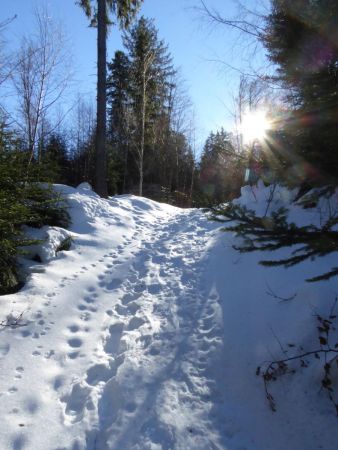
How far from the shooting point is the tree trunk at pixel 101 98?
1175 cm

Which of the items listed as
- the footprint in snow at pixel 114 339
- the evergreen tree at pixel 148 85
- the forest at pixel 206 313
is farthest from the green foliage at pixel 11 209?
the evergreen tree at pixel 148 85

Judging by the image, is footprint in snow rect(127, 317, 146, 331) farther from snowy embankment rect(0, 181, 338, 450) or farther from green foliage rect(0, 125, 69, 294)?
green foliage rect(0, 125, 69, 294)

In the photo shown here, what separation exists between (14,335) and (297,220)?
177 inches

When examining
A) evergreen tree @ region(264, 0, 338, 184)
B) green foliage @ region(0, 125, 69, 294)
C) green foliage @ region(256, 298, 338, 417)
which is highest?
evergreen tree @ region(264, 0, 338, 184)

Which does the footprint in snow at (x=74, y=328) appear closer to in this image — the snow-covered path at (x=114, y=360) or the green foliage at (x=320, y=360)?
the snow-covered path at (x=114, y=360)

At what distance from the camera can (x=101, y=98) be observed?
38.5 feet

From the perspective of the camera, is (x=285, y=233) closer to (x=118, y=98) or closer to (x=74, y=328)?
(x=74, y=328)

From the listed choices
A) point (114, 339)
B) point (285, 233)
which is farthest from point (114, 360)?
point (285, 233)

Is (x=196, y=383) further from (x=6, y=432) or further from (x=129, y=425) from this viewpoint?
(x=6, y=432)

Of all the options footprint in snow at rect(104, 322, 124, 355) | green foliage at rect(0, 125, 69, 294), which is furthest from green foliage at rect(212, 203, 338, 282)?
green foliage at rect(0, 125, 69, 294)

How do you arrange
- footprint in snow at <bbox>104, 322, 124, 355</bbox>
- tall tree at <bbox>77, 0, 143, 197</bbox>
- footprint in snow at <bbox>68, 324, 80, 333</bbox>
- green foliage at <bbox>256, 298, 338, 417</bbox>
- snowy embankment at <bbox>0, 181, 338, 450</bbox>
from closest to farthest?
snowy embankment at <bbox>0, 181, 338, 450</bbox> < green foliage at <bbox>256, 298, 338, 417</bbox> < footprint in snow at <bbox>104, 322, 124, 355</bbox> < footprint in snow at <bbox>68, 324, 80, 333</bbox> < tall tree at <bbox>77, 0, 143, 197</bbox>

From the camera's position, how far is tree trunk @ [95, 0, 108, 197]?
11750 millimetres

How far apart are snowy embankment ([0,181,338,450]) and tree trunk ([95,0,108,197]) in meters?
5.96

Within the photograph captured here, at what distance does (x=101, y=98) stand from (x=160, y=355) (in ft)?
32.5
